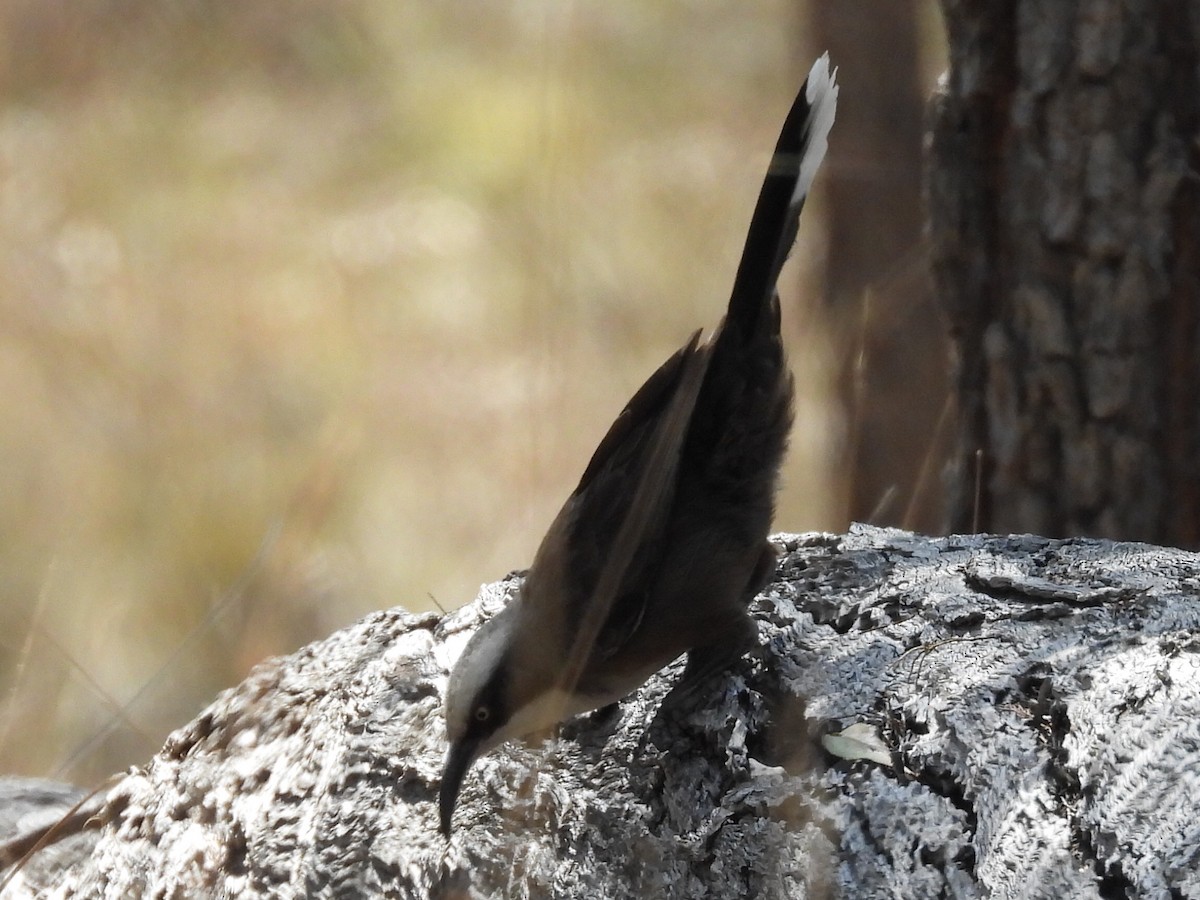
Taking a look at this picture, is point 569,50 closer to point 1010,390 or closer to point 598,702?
point 598,702

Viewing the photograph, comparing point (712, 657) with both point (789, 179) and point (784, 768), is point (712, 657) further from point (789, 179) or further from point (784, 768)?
point (789, 179)

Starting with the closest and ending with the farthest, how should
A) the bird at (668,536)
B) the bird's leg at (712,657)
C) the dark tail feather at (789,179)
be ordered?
the bird at (668,536) → the bird's leg at (712,657) → the dark tail feather at (789,179)

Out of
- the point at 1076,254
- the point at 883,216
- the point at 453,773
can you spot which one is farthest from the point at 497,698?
the point at 883,216

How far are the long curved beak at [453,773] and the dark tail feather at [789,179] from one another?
134cm

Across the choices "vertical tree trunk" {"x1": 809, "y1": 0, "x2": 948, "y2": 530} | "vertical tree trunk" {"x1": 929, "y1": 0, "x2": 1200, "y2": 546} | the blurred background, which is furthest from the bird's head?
"vertical tree trunk" {"x1": 809, "y1": 0, "x2": 948, "y2": 530}

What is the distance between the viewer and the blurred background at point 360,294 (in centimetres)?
252

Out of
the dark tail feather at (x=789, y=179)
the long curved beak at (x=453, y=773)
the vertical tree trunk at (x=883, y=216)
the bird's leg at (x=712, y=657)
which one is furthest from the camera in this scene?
the vertical tree trunk at (x=883, y=216)

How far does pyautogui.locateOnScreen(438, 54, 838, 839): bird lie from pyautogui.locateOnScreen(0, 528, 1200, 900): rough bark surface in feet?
0.36

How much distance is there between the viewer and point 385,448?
16.8 feet

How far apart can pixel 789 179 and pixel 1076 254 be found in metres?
1.25

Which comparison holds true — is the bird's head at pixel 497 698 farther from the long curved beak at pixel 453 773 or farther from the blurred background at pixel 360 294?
the blurred background at pixel 360 294

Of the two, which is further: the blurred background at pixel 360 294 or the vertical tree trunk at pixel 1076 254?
the vertical tree trunk at pixel 1076 254

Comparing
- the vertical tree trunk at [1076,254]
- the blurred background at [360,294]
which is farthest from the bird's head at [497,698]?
the vertical tree trunk at [1076,254]

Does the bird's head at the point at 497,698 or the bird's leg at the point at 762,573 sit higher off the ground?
the bird's leg at the point at 762,573
